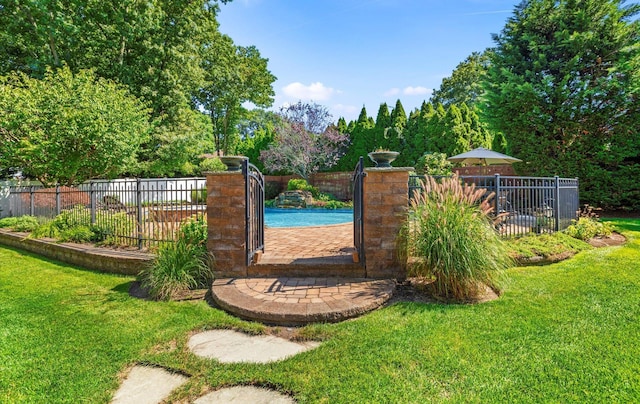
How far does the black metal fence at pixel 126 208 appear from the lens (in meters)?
5.40

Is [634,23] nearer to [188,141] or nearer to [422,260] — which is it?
[422,260]

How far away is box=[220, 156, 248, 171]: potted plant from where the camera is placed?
4258mm

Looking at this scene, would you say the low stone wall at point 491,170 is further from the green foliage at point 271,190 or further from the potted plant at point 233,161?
the potted plant at point 233,161

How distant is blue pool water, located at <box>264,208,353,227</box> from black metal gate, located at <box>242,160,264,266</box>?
25.3ft

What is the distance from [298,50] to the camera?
11.1 metres

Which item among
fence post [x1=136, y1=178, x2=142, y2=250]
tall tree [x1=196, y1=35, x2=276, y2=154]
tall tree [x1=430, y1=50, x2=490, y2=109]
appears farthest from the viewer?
tall tree [x1=430, y1=50, x2=490, y2=109]

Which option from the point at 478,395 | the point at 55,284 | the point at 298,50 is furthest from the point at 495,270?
the point at 298,50

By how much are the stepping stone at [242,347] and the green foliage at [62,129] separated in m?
10.1

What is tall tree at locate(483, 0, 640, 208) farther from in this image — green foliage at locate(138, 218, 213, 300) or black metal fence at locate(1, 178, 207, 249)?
green foliage at locate(138, 218, 213, 300)

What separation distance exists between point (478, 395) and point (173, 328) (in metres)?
2.71

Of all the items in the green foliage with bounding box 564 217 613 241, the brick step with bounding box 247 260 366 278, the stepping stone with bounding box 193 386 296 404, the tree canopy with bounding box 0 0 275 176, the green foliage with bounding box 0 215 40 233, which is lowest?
the stepping stone with bounding box 193 386 296 404

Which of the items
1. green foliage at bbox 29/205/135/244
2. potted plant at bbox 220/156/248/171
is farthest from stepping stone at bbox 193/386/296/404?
green foliage at bbox 29/205/135/244

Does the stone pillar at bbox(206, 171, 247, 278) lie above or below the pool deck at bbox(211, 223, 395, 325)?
above

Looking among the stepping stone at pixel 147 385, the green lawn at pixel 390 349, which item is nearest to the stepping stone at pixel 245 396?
the green lawn at pixel 390 349
